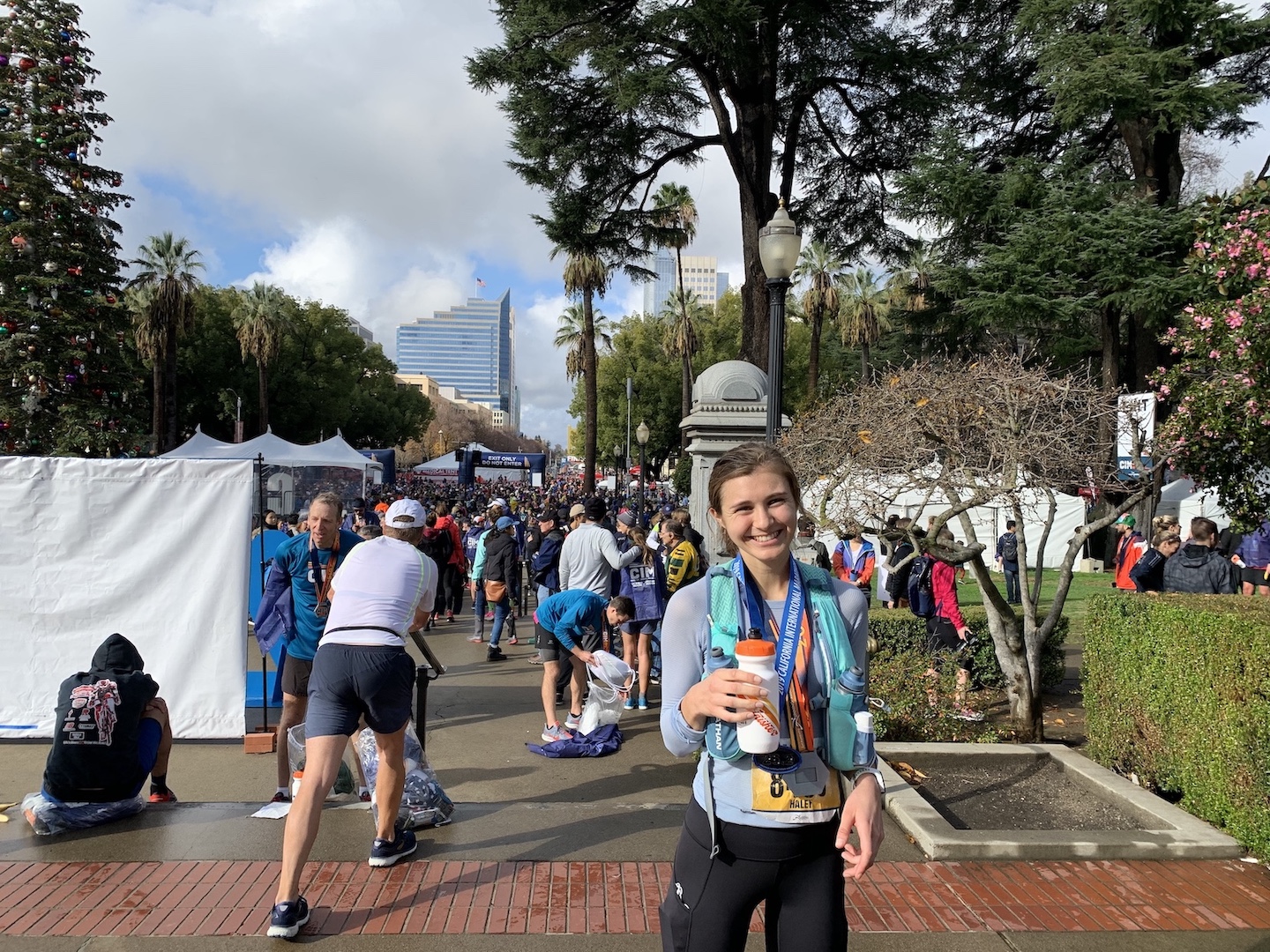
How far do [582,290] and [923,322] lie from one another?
70.3 feet

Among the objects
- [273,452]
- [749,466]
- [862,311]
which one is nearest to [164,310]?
[273,452]

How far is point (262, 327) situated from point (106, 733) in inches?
1530

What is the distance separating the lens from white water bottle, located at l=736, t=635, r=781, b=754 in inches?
68.3

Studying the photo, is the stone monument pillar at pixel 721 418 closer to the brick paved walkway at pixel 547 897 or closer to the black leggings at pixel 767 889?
the brick paved walkway at pixel 547 897

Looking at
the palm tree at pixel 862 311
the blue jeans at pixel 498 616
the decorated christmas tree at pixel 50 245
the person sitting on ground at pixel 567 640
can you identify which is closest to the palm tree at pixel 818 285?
the palm tree at pixel 862 311

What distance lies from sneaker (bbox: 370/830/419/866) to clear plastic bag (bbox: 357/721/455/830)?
0.95ft

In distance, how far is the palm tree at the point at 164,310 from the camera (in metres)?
31.8

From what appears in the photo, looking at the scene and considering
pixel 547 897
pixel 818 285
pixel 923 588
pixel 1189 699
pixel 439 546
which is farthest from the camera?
pixel 818 285

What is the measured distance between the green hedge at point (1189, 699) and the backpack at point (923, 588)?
7.33 ft

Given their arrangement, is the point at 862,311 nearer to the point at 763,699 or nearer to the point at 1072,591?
the point at 1072,591

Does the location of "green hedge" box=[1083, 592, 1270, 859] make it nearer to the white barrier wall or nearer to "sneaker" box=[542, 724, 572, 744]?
"sneaker" box=[542, 724, 572, 744]

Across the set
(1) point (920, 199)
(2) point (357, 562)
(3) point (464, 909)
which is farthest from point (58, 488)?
(1) point (920, 199)

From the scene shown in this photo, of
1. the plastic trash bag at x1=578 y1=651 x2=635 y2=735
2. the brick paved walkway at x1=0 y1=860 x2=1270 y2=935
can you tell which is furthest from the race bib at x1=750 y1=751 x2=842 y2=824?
the plastic trash bag at x1=578 y1=651 x2=635 y2=735

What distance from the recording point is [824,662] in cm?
195
